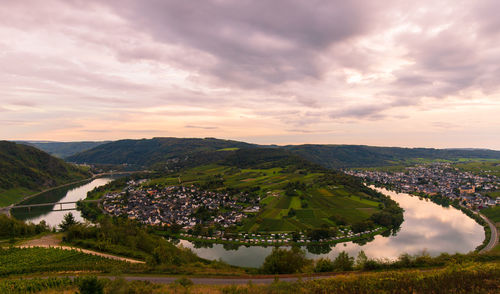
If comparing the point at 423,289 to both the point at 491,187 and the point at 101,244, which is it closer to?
the point at 101,244

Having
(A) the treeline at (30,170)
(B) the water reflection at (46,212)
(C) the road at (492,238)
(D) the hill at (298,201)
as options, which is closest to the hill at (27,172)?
(A) the treeline at (30,170)

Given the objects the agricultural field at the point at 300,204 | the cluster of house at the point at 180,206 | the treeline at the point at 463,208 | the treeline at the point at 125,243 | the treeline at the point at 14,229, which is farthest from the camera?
the cluster of house at the point at 180,206

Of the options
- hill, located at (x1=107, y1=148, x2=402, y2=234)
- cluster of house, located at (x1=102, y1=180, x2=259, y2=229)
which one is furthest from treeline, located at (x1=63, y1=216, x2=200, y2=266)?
hill, located at (x1=107, y1=148, x2=402, y2=234)

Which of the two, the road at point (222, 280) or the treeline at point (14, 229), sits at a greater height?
the road at point (222, 280)

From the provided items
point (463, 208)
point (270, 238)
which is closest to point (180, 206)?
point (270, 238)

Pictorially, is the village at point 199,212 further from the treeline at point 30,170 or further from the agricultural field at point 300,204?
the treeline at point 30,170

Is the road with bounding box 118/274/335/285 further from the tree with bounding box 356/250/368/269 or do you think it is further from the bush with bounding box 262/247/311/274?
the tree with bounding box 356/250/368/269

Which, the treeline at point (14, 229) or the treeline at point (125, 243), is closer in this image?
the treeline at point (125, 243)

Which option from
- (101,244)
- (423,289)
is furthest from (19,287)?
(423,289)
